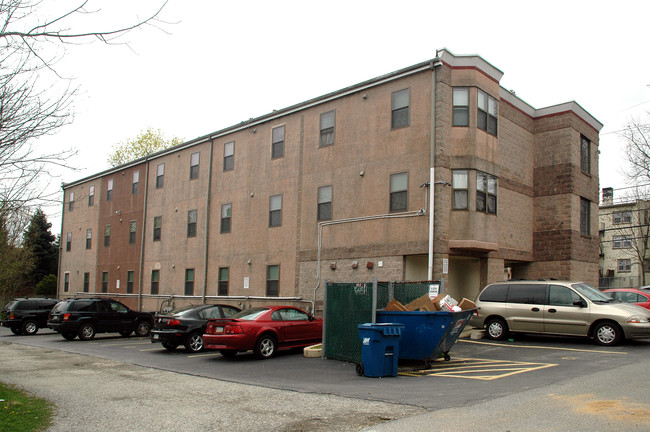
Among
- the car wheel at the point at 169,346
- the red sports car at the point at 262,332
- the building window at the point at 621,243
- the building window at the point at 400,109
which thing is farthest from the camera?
the building window at the point at 621,243

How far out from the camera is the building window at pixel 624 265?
54.6 m

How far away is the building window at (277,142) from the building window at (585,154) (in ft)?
41.8

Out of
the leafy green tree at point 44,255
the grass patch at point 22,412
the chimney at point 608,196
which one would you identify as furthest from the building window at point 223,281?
the chimney at point 608,196

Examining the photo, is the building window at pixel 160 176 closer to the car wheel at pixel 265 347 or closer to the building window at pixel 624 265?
the car wheel at pixel 265 347

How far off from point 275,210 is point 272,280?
10.1 feet

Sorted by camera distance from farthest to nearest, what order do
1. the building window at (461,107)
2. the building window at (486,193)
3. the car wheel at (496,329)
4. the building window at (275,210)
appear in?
the building window at (275,210), the building window at (486,193), the building window at (461,107), the car wheel at (496,329)

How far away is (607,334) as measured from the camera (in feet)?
50.1

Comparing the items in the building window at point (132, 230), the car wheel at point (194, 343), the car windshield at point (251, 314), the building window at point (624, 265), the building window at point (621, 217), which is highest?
the building window at point (621, 217)

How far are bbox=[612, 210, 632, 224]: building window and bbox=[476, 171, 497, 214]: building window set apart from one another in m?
37.9

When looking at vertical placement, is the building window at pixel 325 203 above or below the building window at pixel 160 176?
below

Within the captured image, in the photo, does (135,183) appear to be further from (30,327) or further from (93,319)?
(93,319)

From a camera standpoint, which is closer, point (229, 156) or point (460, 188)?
point (460, 188)

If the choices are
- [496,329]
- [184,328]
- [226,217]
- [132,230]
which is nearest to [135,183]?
[132,230]

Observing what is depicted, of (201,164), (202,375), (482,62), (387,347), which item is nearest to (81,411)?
(202,375)
